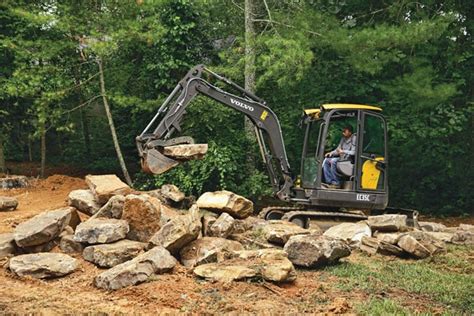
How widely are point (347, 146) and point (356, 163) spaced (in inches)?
14.2

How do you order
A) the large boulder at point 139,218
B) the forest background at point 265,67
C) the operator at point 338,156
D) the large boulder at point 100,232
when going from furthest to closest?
1. the forest background at point 265,67
2. the operator at point 338,156
3. the large boulder at point 139,218
4. the large boulder at point 100,232

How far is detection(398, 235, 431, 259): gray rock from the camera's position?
259 inches

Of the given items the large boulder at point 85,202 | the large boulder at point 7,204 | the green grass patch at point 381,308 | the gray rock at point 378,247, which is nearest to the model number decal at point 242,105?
the large boulder at point 85,202

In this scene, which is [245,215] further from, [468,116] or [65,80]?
[468,116]

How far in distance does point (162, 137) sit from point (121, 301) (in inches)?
150

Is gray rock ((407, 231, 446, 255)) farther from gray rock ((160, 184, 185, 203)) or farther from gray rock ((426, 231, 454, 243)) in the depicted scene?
gray rock ((160, 184, 185, 203))

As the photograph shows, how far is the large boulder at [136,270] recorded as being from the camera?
16.3ft

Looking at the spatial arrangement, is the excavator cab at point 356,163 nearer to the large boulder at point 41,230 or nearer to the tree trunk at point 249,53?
the tree trunk at point 249,53

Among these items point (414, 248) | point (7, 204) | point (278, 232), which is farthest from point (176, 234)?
point (7, 204)

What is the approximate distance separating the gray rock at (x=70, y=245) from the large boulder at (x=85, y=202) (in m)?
1.41

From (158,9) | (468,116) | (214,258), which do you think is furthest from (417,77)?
(214,258)

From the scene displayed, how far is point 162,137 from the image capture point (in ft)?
26.3

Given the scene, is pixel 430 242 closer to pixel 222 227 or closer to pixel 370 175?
pixel 370 175

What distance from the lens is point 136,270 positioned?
5.09m
